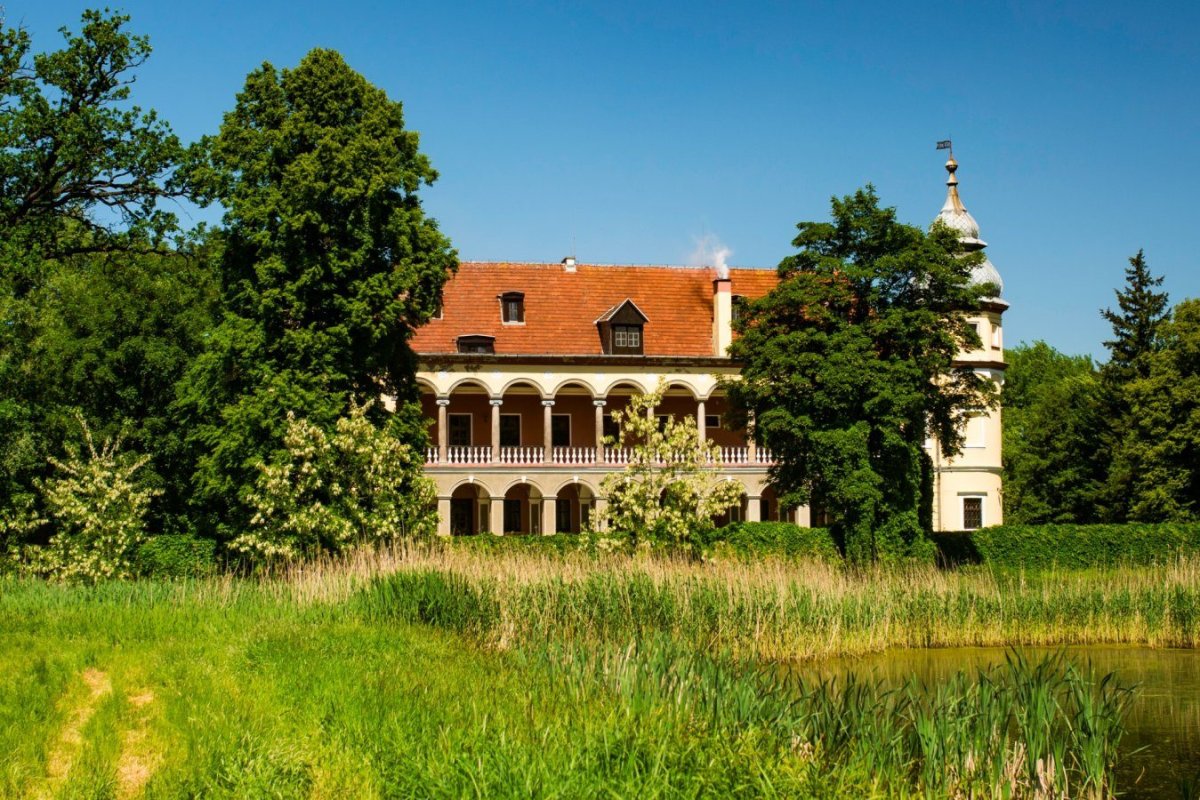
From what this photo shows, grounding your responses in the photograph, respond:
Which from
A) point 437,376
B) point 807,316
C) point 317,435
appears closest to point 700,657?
point 317,435

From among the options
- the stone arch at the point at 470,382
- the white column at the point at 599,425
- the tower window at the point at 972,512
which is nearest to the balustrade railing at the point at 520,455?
the white column at the point at 599,425

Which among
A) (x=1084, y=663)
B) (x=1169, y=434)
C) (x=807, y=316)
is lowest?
(x=1084, y=663)

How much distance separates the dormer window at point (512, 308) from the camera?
40031mm

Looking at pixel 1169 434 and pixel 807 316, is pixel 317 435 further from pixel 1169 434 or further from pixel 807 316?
pixel 1169 434

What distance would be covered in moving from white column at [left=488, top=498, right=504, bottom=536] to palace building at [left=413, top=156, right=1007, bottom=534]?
0.14ft

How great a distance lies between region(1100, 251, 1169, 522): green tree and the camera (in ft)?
129

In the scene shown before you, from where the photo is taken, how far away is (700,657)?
11.1 meters

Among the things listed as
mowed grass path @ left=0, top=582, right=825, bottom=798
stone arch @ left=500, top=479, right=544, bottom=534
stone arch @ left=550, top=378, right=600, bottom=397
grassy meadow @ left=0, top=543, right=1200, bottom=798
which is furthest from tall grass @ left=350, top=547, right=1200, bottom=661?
stone arch @ left=500, top=479, right=544, bottom=534

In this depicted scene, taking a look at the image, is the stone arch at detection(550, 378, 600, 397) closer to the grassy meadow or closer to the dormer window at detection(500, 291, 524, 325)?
the dormer window at detection(500, 291, 524, 325)

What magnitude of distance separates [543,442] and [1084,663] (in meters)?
26.2

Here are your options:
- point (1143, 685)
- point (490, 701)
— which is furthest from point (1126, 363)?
point (490, 701)

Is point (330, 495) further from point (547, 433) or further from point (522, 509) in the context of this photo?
point (522, 509)

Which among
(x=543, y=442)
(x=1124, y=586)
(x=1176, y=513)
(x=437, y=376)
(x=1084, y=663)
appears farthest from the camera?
(x=543, y=442)

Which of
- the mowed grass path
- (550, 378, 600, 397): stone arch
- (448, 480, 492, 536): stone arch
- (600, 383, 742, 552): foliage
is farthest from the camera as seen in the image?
(448, 480, 492, 536): stone arch
